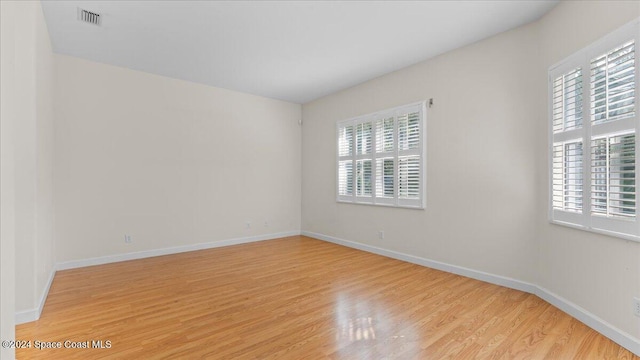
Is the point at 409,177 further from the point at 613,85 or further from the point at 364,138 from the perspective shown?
the point at 613,85

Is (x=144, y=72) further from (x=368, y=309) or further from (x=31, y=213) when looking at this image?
(x=368, y=309)

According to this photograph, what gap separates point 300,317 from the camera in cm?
261

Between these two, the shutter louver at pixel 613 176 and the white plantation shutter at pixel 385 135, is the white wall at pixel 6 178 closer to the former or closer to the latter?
the shutter louver at pixel 613 176

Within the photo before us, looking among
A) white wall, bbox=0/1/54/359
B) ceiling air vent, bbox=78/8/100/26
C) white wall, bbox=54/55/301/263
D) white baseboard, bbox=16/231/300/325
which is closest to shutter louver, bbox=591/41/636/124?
white wall, bbox=0/1/54/359

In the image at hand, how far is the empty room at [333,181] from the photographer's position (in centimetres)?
224

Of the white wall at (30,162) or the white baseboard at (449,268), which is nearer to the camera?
the white wall at (30,162)

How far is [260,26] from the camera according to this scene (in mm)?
3266

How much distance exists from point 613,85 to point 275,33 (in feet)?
10.6

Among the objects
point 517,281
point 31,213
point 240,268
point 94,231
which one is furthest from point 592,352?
point 94,231

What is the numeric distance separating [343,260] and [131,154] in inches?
147

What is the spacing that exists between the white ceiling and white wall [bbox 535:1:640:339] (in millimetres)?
361

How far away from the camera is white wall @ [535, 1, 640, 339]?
220 cm

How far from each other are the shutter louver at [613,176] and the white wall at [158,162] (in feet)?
16.6

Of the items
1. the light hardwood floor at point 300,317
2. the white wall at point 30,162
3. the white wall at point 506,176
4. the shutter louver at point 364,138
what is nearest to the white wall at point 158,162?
the light hardwood floor at point 300,317
